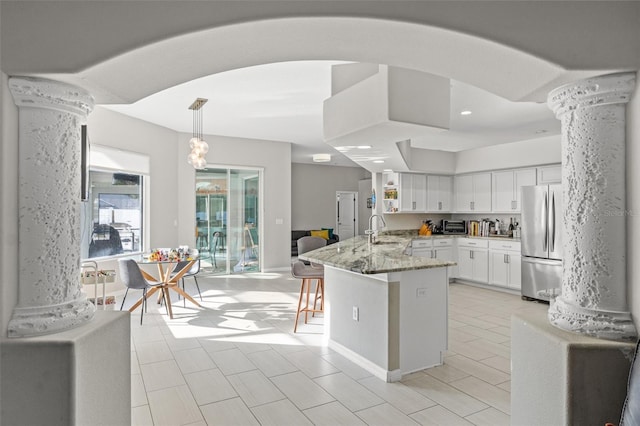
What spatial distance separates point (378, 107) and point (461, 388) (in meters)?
2.23

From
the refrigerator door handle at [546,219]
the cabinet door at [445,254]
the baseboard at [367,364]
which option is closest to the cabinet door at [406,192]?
the cabinet door at [445,254]

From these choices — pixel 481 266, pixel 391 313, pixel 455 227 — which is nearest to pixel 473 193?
pixel 455 227

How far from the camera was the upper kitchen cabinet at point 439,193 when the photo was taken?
25.2 feet

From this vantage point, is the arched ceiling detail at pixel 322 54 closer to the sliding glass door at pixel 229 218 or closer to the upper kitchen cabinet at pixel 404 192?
the upper kitchen cabinet at pixel 404 192

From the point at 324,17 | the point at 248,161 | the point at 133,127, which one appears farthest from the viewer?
the point at 248,161

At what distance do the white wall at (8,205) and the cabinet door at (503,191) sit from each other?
701 cm

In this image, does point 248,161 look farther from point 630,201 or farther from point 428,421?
point 630,201

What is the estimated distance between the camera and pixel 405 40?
1550 millimetres

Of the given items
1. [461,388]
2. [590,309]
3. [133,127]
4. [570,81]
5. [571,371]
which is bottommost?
[461,388]

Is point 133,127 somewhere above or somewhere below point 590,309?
above

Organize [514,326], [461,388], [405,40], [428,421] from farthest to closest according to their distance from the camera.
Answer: [461,388]
[428,421]
[514,326]
[405,40]

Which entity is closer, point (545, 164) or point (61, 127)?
point (61, 127)

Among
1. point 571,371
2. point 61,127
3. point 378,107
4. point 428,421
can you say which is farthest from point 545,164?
point 61,127

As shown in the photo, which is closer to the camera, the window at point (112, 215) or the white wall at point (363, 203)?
the window at point (112, 215)
